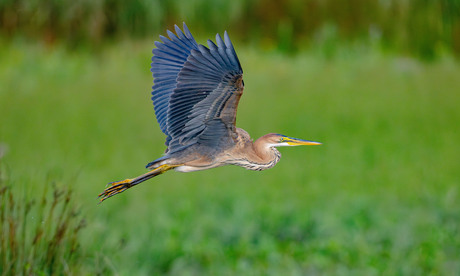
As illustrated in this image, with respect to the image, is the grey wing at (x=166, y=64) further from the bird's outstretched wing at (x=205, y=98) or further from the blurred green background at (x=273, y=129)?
the blurred green background at (x=273, y=129)

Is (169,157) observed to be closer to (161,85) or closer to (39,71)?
(161,85)

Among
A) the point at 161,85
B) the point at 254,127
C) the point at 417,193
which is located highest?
the point at 161,85

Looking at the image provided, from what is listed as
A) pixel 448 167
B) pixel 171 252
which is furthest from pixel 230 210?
pixel 448 167

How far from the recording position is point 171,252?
18.0ft

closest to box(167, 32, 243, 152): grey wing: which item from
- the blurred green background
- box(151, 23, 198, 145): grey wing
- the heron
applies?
the heron

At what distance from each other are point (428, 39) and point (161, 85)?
7.42 m

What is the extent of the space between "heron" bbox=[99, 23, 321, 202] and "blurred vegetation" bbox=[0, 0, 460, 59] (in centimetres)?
556

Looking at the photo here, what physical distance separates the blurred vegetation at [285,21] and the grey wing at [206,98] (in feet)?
18.2

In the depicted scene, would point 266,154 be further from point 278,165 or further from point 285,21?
point 285,21

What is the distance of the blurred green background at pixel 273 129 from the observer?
18.6 feet

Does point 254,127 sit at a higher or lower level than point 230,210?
higher

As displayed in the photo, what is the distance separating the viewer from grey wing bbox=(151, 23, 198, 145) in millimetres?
1437

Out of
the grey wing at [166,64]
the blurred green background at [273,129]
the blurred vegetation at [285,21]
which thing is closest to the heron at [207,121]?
the grey wing at [166,64]

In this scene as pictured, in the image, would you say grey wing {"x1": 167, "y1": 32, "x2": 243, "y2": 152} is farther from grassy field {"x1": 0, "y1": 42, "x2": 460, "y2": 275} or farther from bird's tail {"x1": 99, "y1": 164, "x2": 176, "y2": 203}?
grassy field {"x1": 0, "y1": 42, "x2": 460, "y2": 275}
